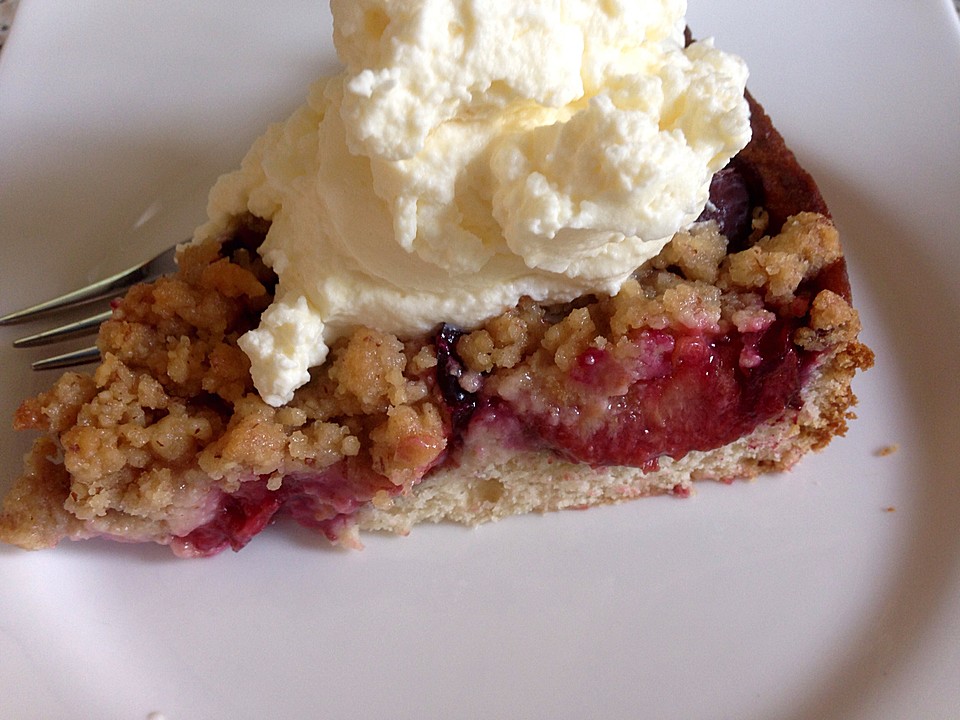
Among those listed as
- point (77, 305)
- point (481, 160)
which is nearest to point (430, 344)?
point (481, 160)

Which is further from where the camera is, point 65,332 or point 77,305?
point 77,305

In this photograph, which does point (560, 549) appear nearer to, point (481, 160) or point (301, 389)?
point (301, 389)

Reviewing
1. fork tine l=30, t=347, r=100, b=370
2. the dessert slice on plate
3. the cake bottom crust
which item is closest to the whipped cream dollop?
the dessert slice on plate

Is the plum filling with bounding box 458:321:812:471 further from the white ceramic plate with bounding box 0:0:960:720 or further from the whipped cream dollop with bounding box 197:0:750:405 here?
the white ceramic plate with bounding box 0:0:960:720

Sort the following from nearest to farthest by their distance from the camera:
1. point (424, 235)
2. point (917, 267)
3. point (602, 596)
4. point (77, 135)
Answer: point (424, 235), point (602, 596), point (917, 267), point (77, 135)

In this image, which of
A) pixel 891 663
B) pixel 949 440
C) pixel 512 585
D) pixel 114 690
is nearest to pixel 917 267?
pixel 949 440

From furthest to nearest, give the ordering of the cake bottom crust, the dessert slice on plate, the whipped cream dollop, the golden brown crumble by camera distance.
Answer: the cake bottom crust, the golden brown crumble, the dessert slice on plate, the whipped cream dollop

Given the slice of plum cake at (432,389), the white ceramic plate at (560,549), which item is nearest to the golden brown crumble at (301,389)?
the slice of plum cake at (432,389)

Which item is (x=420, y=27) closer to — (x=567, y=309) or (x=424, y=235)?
(x=424, y=235)
